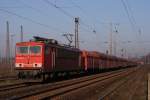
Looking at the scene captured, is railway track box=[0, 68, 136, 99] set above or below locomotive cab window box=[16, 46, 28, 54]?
below

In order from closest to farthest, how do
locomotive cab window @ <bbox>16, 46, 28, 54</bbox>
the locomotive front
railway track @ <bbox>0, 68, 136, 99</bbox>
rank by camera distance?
railway track @ <bbox>0, 68, 136, 99</bbox> < the locomotive front < locomotive cab window @ <bbox>16, 46, 28, 54</bbox>

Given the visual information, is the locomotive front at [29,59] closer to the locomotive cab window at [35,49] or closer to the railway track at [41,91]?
the locomotive cab window at [35,49]

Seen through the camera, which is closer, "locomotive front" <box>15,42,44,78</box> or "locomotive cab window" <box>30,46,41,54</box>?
"locomotive front" <box>15,42,44,78</box>

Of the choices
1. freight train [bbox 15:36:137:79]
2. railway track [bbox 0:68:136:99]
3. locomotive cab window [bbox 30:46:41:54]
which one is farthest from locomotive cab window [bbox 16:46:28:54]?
railway track [bbox 0:68:136:99]

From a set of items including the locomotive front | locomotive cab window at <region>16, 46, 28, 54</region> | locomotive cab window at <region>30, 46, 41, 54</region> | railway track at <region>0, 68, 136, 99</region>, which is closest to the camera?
railway track at <region>0, 68, 136, 99</region>

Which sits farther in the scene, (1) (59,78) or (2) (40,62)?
(1) (59,78)

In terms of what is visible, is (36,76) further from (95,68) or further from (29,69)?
(95,68)

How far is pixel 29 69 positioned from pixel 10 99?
10527 millimetres

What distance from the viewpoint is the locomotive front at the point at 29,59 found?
24372 millimetres

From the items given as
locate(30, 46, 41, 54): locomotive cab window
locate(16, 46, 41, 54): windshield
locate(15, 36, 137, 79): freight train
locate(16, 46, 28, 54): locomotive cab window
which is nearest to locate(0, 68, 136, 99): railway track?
Answer: locate(15, 36, 137, 79): freight train

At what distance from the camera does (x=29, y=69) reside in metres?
24.5

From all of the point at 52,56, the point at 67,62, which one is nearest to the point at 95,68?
the point at 67,62

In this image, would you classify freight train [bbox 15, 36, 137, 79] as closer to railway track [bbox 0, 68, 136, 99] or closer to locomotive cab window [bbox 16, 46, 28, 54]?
locomotive cab window [bbox 16, 46, 28, 54]

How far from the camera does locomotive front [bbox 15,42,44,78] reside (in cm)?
2437
